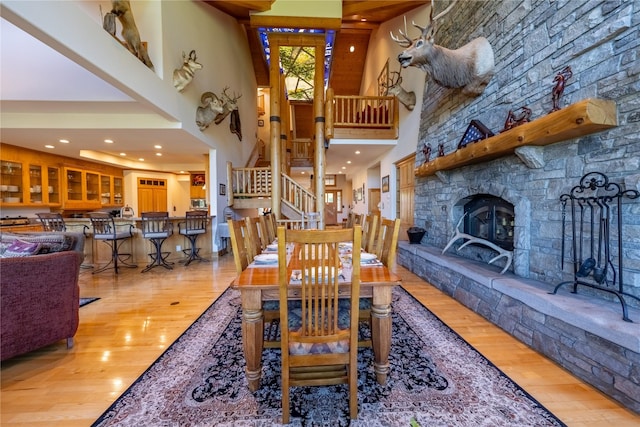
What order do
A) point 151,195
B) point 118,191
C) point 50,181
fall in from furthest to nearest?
1. point 151,195
2. point 118,191
3. point 50,181

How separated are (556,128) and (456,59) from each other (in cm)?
175

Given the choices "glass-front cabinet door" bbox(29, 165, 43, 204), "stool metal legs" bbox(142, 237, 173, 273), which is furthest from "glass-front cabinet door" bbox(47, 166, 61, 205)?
"stool metal legs" bbox(142, 237, 173, 273)

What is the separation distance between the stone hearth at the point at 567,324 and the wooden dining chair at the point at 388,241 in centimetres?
116

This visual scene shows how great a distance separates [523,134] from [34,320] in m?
4.11

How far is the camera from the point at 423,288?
11.3ft

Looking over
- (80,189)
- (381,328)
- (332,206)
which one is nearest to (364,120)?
(381,328)

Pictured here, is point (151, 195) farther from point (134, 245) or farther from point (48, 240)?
point (48, 240)

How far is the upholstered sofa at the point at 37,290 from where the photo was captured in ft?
5.70

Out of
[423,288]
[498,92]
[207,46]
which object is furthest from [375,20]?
[423,288]

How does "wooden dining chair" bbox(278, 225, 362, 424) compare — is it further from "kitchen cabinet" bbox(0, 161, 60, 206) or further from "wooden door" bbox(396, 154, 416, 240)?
"kitchen cabinet" bbox(0, 161, 60, 206)

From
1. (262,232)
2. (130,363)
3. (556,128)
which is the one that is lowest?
(130,363)

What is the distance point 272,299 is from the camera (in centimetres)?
144

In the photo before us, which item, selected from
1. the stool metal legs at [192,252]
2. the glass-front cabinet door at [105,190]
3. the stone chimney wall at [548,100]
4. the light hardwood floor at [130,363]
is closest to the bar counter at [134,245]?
the stool metal legs at [192,252]

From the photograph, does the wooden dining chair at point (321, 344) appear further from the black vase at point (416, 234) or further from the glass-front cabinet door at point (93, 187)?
the glass-front cabinet door at point (93, 187)
